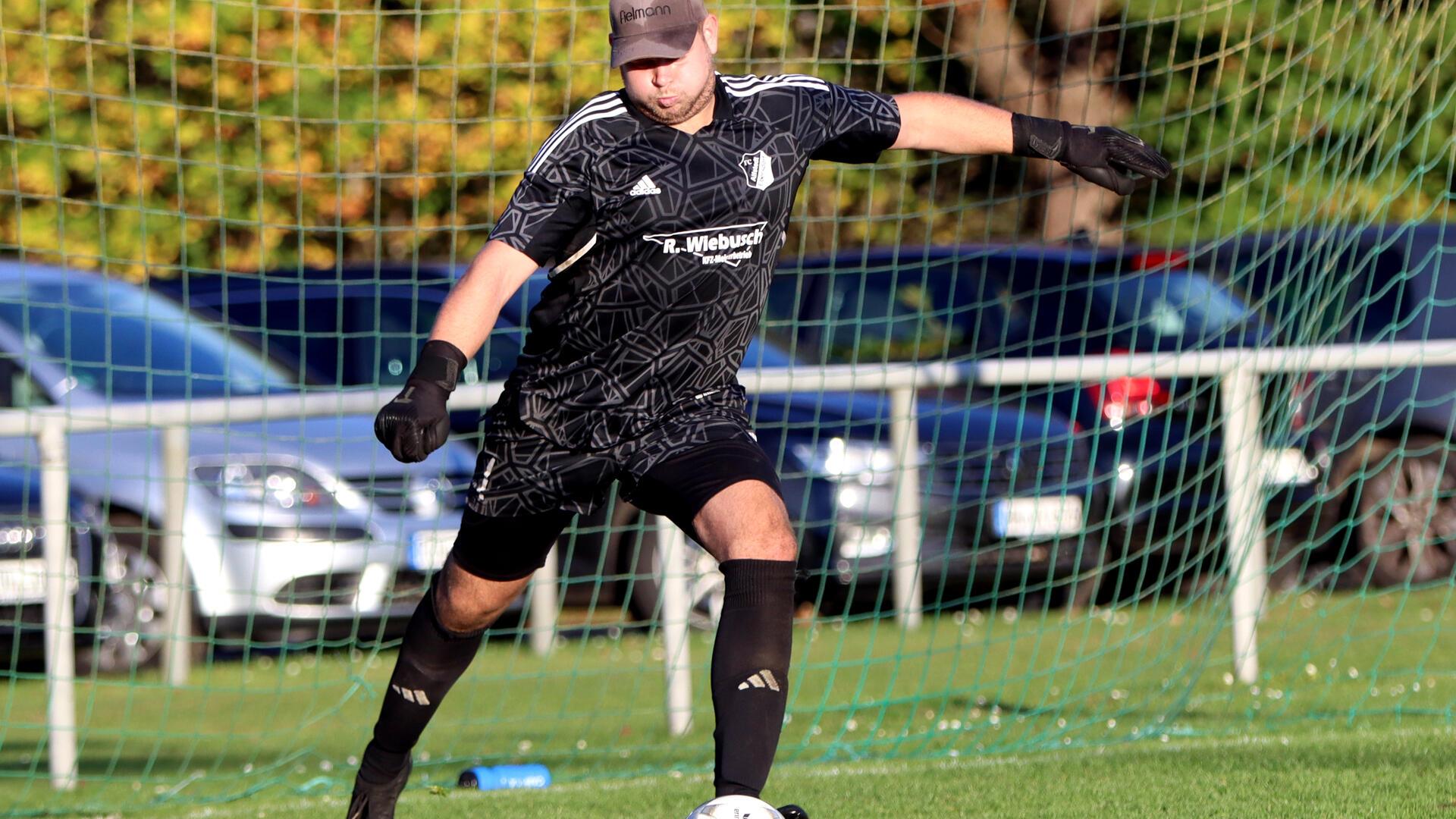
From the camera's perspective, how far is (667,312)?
4395mm

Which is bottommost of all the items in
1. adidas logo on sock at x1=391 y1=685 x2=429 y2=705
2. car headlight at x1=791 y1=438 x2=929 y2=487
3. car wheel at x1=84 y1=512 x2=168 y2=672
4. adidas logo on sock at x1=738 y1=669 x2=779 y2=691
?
car wheel at x1=84 y1=512 x2=168 y2=672

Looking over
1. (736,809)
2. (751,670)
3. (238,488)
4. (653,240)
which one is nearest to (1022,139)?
(653,240)

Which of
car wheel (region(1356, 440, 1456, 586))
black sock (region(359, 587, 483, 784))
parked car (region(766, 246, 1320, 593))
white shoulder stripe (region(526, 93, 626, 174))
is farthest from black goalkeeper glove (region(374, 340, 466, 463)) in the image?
car wheel (region(1356, 440, 1456, 586))

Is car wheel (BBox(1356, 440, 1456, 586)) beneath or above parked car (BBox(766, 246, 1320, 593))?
beneath

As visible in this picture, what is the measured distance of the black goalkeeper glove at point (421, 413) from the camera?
3.94m

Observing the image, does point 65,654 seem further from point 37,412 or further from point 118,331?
point 118,331

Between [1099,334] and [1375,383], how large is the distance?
1022 millimetres

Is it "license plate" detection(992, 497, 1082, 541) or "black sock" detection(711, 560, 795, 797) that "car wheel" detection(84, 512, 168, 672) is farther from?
"black sock" detection(711, 560, 795, 797)

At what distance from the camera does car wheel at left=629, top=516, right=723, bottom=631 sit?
8.63 meters

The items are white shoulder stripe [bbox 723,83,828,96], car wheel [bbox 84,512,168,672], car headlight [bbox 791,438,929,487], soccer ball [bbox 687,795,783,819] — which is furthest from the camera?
car headlight [bbox 791,438,929,487]

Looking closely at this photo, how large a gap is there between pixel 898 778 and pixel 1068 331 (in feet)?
11.7

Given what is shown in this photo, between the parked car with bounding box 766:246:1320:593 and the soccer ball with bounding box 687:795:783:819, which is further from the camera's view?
the parked car with bounding box 766:246:1320:593

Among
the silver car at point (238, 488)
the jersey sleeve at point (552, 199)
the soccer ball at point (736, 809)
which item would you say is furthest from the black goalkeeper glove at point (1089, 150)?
the silver car at point (238, 488)

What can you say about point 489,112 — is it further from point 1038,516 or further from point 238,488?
point 1038,516
